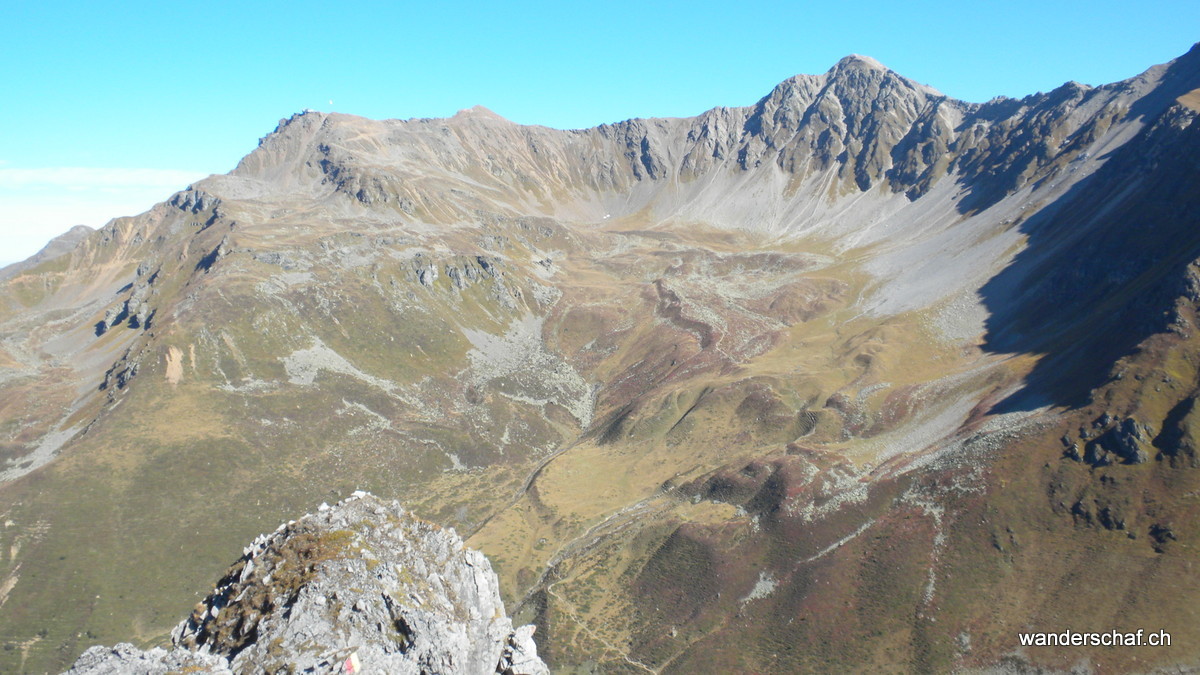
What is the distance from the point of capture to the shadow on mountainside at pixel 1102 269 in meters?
88.4

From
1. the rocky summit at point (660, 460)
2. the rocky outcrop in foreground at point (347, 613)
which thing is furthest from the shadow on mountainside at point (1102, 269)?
the rocky outcrop in foreground at point (347, 613)

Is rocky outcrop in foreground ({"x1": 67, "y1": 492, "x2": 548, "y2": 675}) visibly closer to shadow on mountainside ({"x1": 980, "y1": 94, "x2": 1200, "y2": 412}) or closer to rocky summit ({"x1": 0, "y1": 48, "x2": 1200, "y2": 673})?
rocky summit ({"x1": 0, "y1": 48, "x2": 1200, "y2": 673})

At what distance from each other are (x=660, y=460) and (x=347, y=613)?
89763 millimetres

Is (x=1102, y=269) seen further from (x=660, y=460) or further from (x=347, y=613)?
(x=347, y=613)

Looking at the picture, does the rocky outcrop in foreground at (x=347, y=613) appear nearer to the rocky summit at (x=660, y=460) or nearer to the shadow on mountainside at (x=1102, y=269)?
the rocky summit at (x=660, y=460)

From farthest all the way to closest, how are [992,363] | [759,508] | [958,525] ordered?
1. [992,363]
2. [759,508]
3. [958,525]

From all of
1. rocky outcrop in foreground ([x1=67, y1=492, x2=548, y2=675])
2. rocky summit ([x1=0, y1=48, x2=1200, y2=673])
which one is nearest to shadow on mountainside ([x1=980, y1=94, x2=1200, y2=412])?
rocky summit ([x1=0, y1=48, x2=1200, y2=673])

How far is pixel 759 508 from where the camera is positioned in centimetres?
8619

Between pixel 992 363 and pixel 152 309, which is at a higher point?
pixel 152 309

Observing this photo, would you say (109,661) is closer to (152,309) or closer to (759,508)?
(759,508)

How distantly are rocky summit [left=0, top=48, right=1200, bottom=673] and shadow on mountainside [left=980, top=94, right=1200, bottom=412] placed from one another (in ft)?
3.19

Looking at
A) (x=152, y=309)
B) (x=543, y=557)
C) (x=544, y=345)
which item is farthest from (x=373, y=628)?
(x=152, y=309)

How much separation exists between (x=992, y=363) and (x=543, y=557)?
8807cm

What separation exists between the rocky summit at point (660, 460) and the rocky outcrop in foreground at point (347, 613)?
0.21 metres
